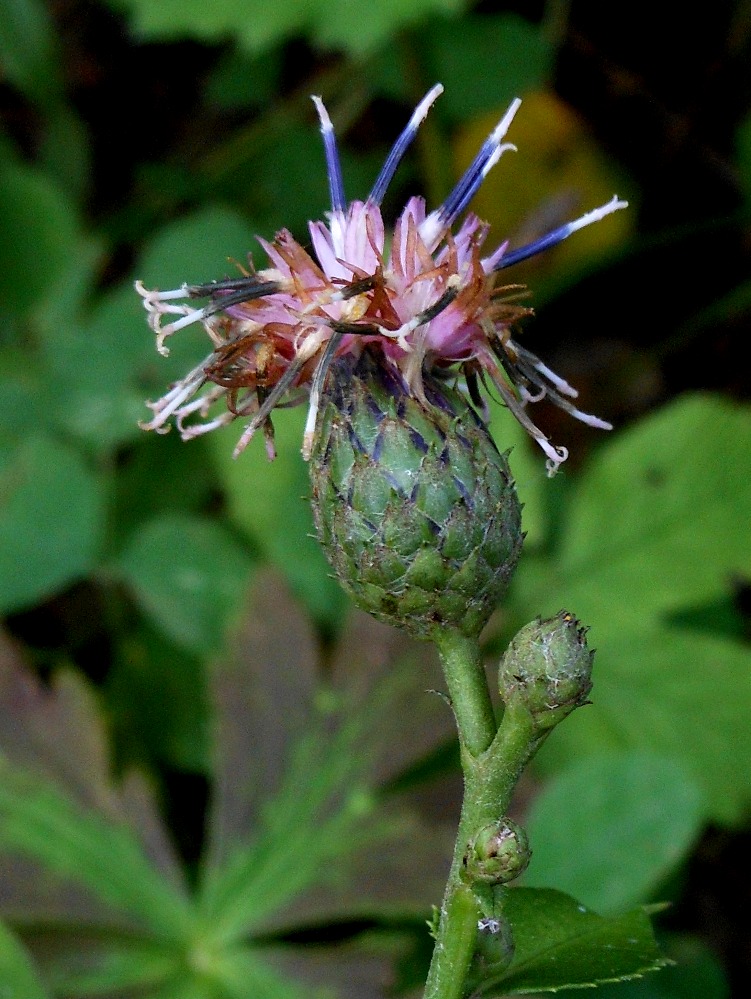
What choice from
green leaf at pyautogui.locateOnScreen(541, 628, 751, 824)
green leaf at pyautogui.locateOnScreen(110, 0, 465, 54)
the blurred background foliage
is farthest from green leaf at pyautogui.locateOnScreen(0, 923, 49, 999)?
green leaf at pyautogui.locateOnScreen(110, 0, 465, 54)

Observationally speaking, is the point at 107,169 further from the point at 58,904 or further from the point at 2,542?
the point at 58,904

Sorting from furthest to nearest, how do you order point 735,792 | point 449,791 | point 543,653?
point 735,792, point 449,791, point 543,653

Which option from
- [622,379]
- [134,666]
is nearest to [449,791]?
[134,666]

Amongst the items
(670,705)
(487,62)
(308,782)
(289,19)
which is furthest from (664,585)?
(487,62)

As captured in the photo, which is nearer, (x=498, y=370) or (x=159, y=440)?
(x=498, y=370)

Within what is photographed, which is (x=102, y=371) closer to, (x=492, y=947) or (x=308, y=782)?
(x=308, y=782)

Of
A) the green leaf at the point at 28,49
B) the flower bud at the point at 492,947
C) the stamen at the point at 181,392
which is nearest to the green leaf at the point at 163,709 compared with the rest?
the stamen at the point at 181,392
